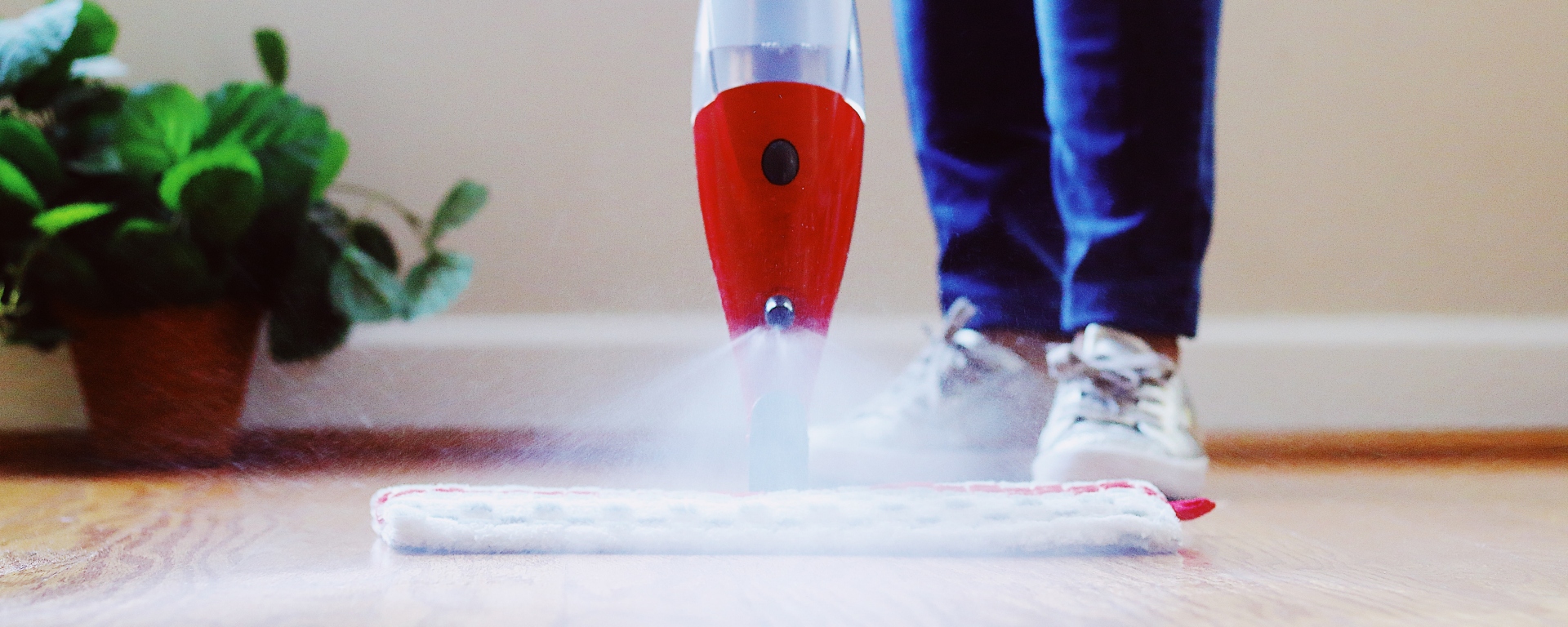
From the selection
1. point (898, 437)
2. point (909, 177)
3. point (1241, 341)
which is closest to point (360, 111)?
point (909, 177)

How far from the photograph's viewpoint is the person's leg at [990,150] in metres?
0.76

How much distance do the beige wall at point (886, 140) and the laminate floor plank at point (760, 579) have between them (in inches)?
20.7

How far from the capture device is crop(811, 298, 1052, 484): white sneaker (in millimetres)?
712

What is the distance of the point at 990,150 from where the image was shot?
2.57 feet

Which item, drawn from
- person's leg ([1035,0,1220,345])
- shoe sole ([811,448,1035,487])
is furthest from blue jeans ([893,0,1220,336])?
shoe sole ([811,448,1035,487])

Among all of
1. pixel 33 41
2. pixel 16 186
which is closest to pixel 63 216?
pixel 16 186

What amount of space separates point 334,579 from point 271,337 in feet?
2.18

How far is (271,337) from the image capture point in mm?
961

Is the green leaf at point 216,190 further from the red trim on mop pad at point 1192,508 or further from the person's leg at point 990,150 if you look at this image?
the red trim on mop pad at point 1192,508

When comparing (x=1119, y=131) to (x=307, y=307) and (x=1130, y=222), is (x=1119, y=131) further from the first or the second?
(x=307, y=307)

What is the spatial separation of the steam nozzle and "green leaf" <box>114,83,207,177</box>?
0.63 m

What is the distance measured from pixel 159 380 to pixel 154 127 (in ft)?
0.70

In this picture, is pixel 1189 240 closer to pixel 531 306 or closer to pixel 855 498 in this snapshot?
pixel 855 498

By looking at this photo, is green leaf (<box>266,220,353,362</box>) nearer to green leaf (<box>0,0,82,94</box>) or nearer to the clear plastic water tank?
green leaf (<box>0,0,82,94</box>)
